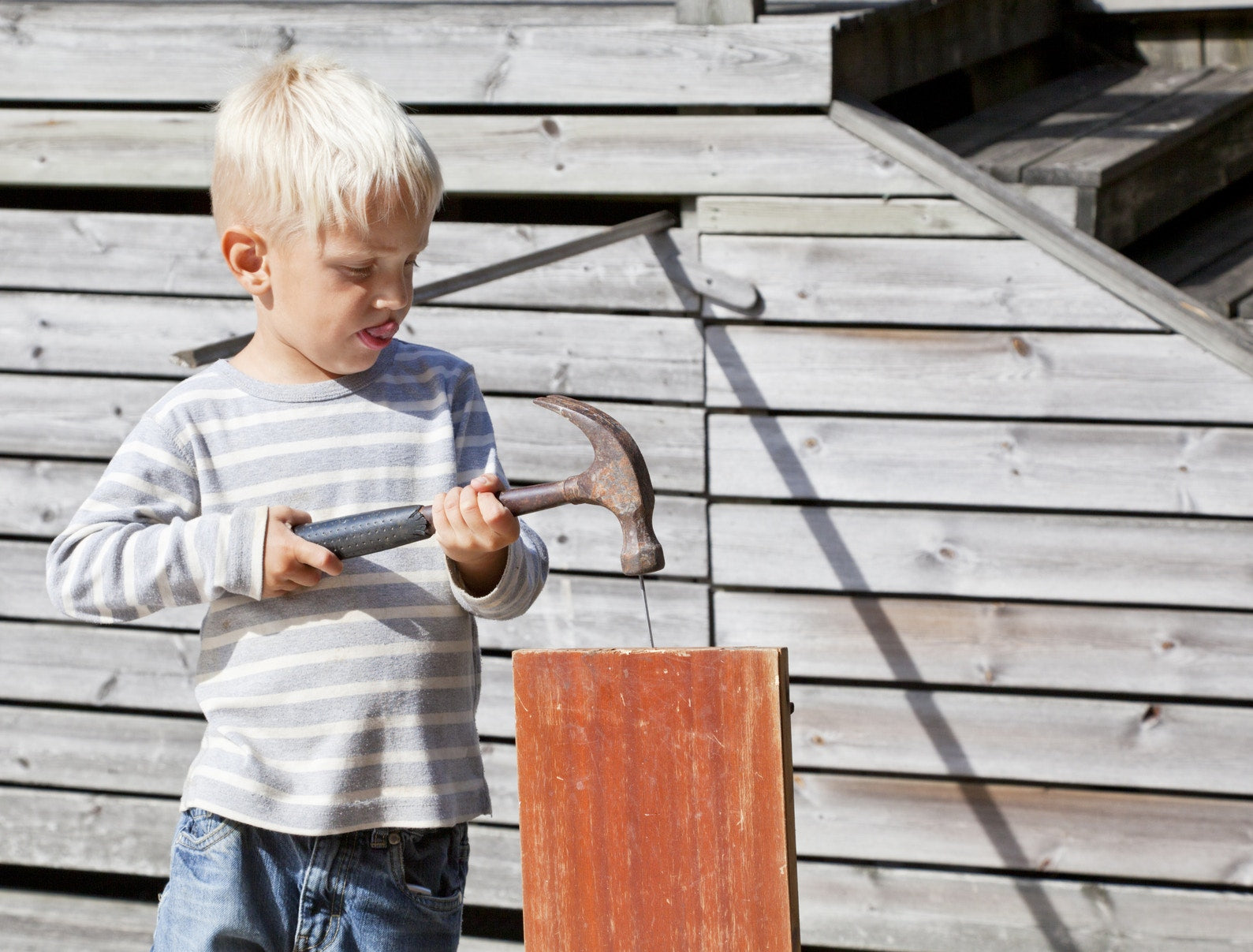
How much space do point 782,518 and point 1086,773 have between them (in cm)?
87

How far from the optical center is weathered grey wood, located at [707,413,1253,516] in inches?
109

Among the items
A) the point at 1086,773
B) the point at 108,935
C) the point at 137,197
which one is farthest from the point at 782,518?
the point at 108,935

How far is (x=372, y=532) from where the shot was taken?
1573 mm

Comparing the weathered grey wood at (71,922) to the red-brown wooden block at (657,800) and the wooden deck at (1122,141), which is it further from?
the wooden deck at (1122,141)

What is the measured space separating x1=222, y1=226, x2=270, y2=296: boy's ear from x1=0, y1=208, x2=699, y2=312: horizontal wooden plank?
4.30 feet

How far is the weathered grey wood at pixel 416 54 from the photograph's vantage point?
2.83 meters

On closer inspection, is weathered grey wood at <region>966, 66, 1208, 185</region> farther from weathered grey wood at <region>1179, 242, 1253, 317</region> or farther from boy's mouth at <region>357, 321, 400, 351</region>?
boy's mouth at <region>357, 321, 400, 351</region>

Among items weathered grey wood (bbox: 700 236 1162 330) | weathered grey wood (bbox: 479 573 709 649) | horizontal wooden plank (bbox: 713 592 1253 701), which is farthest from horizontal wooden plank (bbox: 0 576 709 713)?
weathered grey wood (bbox: 700 236 1162 330)

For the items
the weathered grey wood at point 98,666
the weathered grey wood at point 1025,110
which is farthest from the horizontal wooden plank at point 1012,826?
the weathered grey wood at point 1025,110

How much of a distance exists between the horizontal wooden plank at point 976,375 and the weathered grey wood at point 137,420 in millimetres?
154

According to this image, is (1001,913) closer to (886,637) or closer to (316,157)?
(886,637)

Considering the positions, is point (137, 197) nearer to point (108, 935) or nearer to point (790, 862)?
point (108, 935)

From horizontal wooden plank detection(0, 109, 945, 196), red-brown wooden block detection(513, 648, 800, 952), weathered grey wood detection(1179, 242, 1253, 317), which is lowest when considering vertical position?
red-brown wooden block detection(513, 648, 800, 952)

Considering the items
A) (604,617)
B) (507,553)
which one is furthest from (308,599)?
(604,617)
